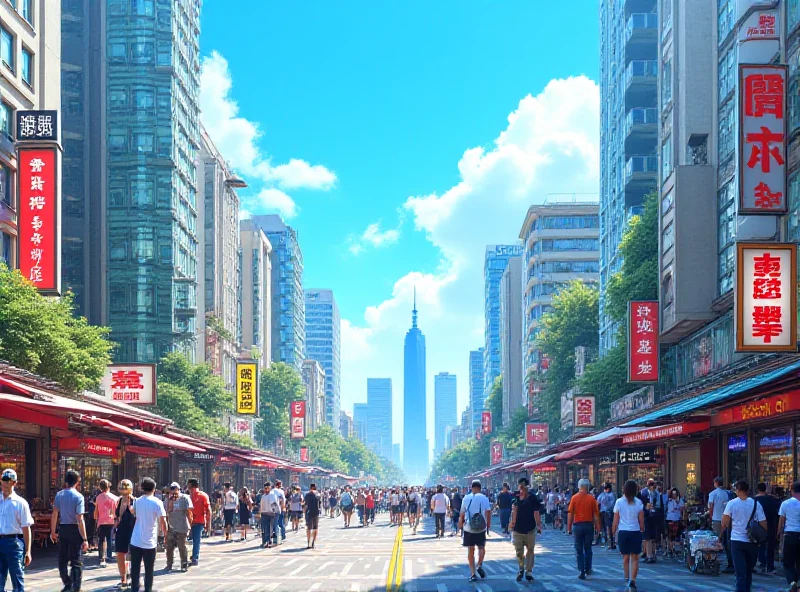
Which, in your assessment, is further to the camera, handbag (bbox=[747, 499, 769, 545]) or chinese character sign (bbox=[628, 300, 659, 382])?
chinese character sign (bbox=[628, 300, 659, 382])

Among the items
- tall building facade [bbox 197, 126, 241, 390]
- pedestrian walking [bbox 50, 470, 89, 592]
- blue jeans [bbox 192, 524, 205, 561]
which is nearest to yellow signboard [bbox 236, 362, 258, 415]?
tall building facade [bbox 197, 126, 241, 390]

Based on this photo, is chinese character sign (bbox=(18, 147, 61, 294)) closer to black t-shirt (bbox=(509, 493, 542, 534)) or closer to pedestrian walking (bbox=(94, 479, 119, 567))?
pedestrian walking (bbox=(94, 479, 119, 567))

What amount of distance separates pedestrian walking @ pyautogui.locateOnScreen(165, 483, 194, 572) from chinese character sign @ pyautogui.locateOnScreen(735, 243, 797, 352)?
564 inches

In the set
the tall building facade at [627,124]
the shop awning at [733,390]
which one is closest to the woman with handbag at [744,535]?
the shop awning at [733,390]

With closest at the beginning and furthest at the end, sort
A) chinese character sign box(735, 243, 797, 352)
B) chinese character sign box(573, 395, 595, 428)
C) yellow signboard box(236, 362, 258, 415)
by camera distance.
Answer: chinese character sign box(735, 243, 797, 352)
chinese character sign box(573, 395, 595, 428)
yellow signboard box(236, 362, 258, 415)

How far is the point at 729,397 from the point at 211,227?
8675 centimetres

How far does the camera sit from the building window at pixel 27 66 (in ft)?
149

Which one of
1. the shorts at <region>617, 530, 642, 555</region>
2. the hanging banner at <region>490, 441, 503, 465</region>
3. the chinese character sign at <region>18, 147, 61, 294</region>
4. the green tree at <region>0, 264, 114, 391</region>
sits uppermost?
the chinese character sign at <region>18, 147, 61, 294</region>

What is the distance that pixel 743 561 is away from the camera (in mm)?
16109

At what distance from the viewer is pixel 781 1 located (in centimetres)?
3591

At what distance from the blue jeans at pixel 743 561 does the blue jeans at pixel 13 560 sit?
34.2ft

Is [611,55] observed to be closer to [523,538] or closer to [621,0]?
[621,0]

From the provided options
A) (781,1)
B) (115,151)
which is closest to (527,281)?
(115,151)

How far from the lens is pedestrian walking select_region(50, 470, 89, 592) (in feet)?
55.7
